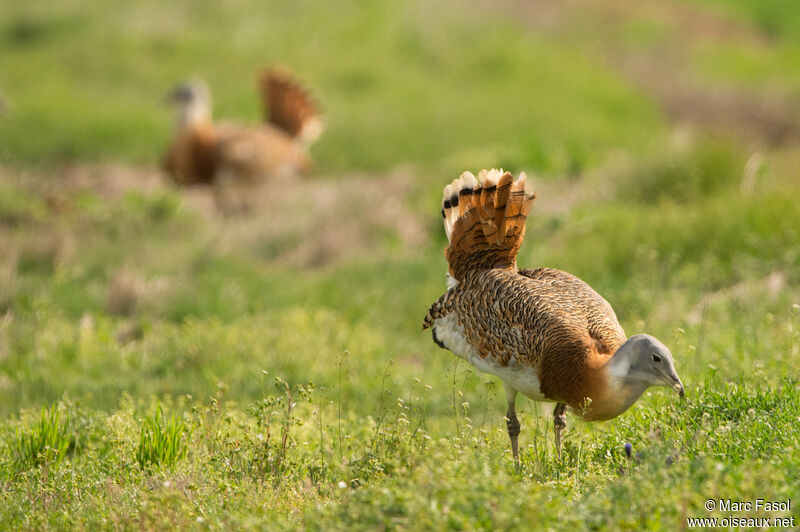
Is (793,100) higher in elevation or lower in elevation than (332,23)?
lower

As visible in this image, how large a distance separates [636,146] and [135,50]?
860 cm

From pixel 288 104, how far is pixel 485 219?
28.0ft

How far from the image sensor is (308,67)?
16.9 meters

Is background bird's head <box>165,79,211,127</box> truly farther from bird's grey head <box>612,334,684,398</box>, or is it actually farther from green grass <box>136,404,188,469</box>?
bird's grey head <box>612,334,684,398</box>

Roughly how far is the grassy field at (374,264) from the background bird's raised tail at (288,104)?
73 centimetres

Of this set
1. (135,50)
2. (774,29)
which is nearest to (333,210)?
(135,50)

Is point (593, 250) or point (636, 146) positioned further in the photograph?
point (636, 146)

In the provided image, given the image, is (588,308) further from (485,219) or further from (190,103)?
(190,103)

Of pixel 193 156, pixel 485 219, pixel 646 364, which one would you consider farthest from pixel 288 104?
pixel 646 364

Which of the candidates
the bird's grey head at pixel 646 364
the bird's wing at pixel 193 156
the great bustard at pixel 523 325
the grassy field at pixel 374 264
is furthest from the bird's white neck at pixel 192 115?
the bird's grey head at pixel 646 364

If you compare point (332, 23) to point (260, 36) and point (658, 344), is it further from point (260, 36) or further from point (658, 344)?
point (658, 344)

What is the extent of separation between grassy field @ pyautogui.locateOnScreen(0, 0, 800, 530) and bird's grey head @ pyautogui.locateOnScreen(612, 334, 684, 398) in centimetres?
27

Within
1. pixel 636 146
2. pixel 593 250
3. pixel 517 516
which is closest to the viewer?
pixel 517 516

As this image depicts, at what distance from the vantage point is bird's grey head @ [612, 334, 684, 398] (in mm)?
4289
